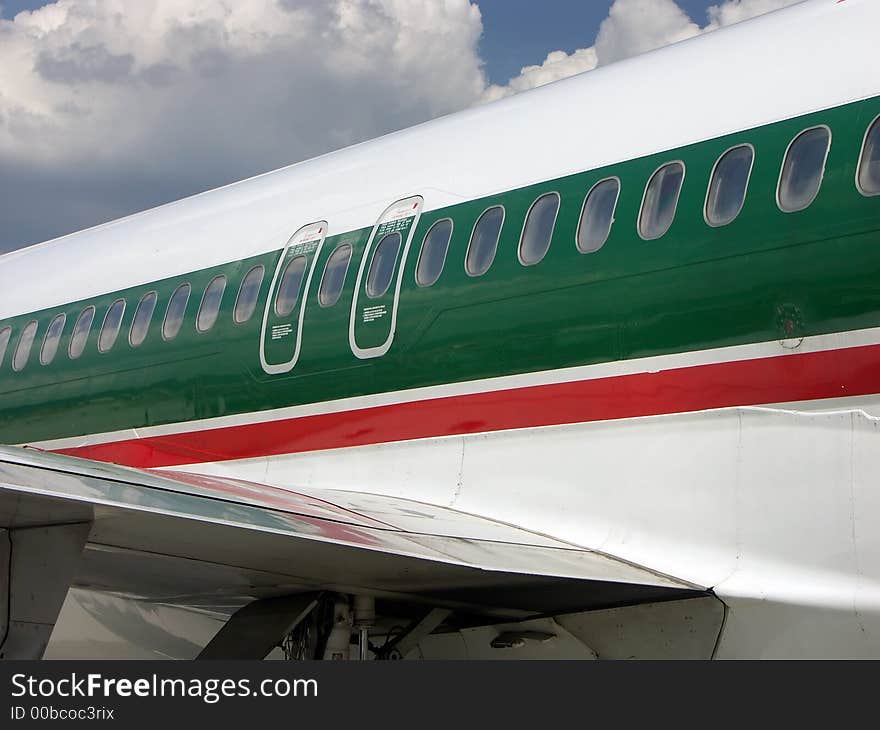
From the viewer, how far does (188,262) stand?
10.5m

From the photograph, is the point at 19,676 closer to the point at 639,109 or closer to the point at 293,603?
the point at 293,603

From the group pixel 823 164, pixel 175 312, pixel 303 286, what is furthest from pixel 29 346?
pixel 823 164

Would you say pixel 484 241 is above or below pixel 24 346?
below

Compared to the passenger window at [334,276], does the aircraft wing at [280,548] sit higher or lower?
lower

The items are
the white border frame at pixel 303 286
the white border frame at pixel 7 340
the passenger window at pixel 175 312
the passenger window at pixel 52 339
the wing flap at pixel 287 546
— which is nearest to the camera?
the wing flap at pixel 287 546

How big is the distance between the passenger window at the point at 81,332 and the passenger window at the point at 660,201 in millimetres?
5801

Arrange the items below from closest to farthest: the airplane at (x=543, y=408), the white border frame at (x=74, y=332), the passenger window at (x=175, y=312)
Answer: the airplane at (x=543, y=408), the passenger window at (x=175, y=312), the white border frame at (x=74, y=332)

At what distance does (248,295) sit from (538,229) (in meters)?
2.86

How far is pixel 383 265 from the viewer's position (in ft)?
28.2

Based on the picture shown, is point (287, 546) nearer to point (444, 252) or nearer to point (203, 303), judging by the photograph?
point (444, 252)

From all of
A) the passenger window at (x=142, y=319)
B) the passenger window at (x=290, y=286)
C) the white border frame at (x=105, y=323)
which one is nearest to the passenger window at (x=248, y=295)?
the passenger window at (x=290, y=286)

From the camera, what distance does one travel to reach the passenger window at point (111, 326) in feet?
35.5

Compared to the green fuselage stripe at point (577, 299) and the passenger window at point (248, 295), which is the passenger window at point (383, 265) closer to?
the green fuselage stripe at point (577, 299)

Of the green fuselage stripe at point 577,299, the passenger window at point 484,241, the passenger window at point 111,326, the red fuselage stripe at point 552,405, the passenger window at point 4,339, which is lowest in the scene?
the red fuselage stripe at point 552,405
